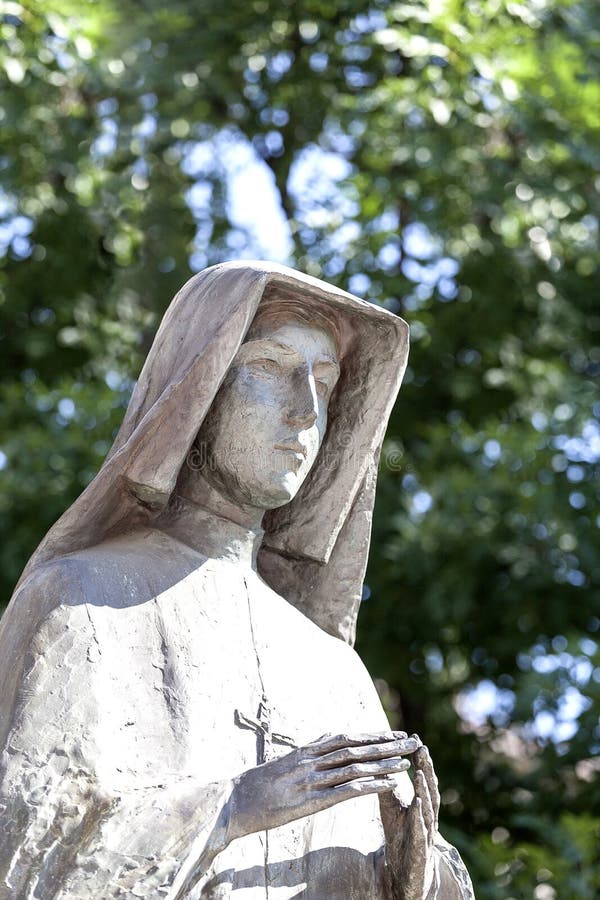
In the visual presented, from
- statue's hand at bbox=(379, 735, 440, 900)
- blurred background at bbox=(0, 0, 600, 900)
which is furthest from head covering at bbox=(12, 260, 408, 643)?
blurred background at bbox=(0, 0, 600, 900)

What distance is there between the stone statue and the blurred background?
406 cm

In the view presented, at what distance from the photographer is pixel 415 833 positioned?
4082 mm

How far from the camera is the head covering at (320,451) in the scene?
4.43 meters

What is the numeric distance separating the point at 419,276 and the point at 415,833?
7116 mm

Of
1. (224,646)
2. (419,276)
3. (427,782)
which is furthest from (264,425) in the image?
(419,276)

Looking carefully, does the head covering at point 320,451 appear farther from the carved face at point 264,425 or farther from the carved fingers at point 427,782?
the carved fingers at point 427,782

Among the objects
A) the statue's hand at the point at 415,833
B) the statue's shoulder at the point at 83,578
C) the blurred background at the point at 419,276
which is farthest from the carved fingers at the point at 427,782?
the blurred background at the point at 419,276

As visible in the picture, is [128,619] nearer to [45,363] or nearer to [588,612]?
[588,612]

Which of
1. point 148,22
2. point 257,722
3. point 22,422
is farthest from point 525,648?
point 257,722

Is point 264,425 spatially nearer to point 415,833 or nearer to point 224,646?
point 224,646

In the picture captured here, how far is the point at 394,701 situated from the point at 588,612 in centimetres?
203

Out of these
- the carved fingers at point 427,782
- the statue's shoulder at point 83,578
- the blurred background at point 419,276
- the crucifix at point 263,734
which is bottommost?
the blurred background at point 419,276

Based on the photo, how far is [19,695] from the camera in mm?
4020

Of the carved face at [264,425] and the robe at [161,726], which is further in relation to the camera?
the carved face at [264,425]
